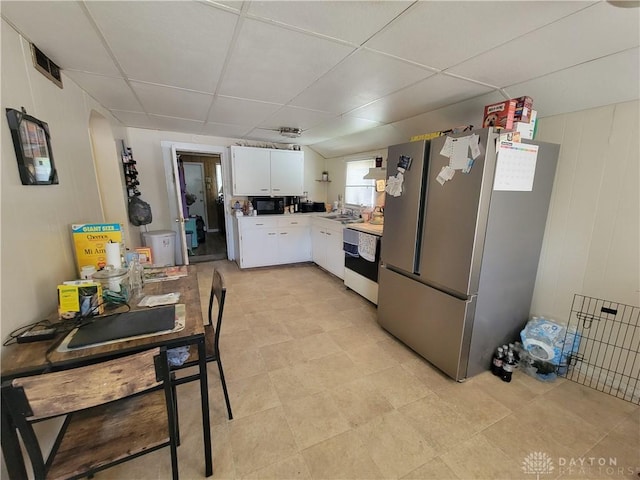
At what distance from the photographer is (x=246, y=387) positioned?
1.84m

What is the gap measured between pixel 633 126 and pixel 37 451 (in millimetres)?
3391

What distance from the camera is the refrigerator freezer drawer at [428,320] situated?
1836 mm

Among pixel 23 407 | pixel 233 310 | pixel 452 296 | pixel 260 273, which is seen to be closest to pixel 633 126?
pixel 452 296

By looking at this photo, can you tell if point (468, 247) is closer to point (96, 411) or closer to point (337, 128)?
point (96, 411)

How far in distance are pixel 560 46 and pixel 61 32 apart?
265cm

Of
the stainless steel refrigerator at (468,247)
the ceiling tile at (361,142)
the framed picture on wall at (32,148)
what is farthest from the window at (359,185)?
the framed picture on wall at (32,148)

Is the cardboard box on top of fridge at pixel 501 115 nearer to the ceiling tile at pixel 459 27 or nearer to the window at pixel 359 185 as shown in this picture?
the ceiling tile at pixel 459 27

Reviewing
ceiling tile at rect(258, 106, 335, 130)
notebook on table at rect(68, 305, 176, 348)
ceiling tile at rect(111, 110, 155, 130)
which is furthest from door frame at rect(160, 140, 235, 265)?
notebook on table at rect(68, 305, 176, 348)

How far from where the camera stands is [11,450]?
0.85 meters

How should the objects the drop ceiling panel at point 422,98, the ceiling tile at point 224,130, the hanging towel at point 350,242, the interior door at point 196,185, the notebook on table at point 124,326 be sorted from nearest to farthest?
the notebook on table at point 124,326, the drop ceiling panel at point 422,98, the hanging towel at point 350,242, the ceiling tile at point 224,130, the interior door at point 196,185

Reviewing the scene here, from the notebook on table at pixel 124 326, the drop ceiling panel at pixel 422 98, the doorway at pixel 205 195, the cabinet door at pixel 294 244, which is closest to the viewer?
the notebook on table at pixel 124 326

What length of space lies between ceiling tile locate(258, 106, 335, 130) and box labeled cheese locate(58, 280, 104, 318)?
7.34 feet

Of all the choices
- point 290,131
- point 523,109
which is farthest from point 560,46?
point 290,131

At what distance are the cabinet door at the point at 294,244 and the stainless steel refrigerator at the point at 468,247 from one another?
2514 mm
